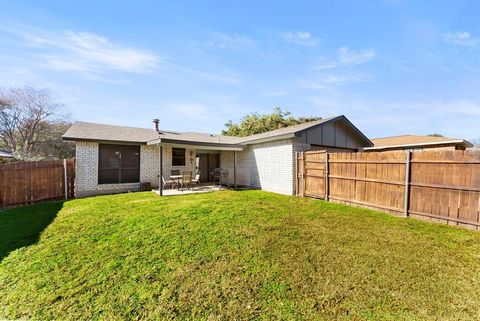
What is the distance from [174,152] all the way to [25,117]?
19184mm

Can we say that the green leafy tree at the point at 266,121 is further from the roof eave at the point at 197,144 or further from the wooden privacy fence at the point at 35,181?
the wooden privacy fence at the point at 35,181

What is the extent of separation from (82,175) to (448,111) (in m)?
27.3

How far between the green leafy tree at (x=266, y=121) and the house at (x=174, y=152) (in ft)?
47.5

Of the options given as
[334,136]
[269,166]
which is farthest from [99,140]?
[334,136]

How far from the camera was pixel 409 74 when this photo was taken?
1314cm

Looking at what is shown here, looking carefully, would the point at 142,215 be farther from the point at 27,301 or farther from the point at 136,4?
the point at 136,4

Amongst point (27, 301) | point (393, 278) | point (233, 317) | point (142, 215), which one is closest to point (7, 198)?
point (142, 215)

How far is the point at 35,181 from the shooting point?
8.61 m

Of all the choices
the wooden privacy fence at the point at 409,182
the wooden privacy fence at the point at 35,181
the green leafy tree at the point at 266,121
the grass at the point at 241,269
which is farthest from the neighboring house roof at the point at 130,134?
the green leafy tree at the point at 266,121

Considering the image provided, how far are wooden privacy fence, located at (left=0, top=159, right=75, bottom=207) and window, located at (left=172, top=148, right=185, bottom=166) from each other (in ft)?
15.8

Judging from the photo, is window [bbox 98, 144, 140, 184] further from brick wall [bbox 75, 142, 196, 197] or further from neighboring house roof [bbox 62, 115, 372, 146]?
neighboring house roof [bbox 62, 115, 372, 146]

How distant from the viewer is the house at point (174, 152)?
10203 millimetres

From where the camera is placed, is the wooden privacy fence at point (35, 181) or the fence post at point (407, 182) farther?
the wooden privacy fence at point (35, 181)

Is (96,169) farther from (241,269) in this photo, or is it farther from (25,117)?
(25,117)
